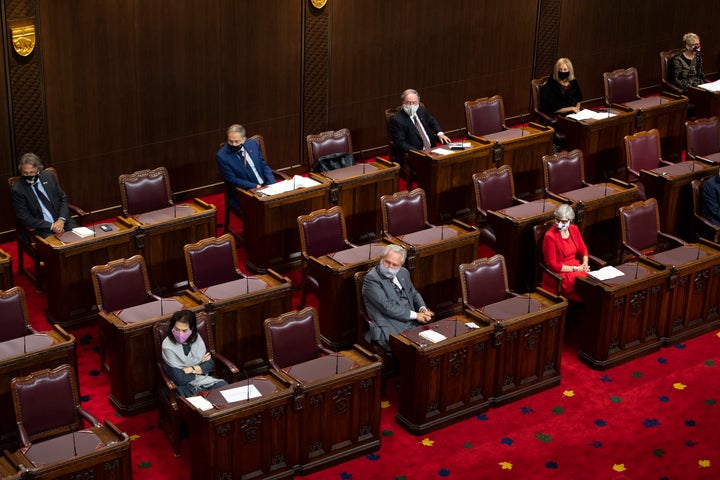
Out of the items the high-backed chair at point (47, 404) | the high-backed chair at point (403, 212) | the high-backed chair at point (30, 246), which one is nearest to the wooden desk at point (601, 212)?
the high-backed chair at point (403, 212)

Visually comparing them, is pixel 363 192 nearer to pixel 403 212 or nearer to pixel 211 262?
pixel 403 212

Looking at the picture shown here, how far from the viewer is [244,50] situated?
11.1m

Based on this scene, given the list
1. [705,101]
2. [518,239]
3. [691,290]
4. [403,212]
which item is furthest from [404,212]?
[705,101]

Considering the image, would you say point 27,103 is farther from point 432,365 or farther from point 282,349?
point 432,365

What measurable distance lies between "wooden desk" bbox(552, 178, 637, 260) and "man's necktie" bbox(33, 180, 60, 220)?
13.5ft

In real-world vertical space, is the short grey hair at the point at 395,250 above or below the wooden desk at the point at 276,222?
above

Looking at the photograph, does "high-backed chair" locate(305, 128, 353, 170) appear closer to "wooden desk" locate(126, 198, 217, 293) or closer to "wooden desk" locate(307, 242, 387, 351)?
"wooden desk" locate(126, 198, 217, 293)

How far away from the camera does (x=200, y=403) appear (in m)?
7.11

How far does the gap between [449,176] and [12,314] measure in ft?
14.2

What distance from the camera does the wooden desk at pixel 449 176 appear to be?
1063 centimetres

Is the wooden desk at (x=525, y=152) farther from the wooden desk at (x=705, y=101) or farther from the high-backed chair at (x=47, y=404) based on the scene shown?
the high-backed chair at (x=47, y=404)

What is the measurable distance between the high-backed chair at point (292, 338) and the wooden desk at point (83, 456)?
1314mm

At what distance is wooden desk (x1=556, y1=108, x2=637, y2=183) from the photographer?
11609 millimetres

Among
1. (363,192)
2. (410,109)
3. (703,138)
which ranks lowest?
(363,192)
